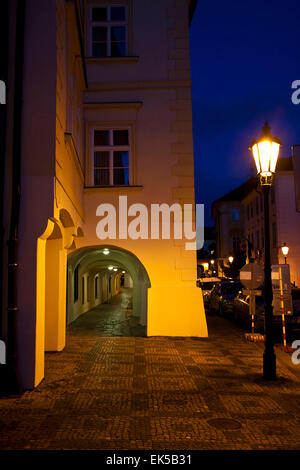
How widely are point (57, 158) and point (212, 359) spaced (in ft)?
18.9

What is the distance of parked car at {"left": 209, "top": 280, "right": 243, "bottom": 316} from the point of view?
20281 millimetres

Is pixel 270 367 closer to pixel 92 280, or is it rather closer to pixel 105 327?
pixel 105 327

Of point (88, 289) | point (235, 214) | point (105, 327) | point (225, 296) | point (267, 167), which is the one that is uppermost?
point (235, 214)

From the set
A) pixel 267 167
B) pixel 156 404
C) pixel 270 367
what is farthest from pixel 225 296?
pixel 156 404

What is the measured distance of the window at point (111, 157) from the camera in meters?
14.0

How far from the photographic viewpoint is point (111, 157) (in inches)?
553

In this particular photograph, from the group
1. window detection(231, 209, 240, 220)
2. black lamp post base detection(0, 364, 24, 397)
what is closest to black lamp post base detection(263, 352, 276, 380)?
Result: black lamp post base detection(0, 364, 24, 397)

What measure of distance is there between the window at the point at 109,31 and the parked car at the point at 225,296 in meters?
11.8

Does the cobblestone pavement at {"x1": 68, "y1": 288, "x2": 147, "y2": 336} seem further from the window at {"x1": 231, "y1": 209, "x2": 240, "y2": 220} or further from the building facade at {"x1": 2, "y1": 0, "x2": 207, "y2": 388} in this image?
the window at {"x1": 231, "y1": 209, "x2": 240, "y2": 220}

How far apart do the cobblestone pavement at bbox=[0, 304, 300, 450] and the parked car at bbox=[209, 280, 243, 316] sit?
29.9 ft

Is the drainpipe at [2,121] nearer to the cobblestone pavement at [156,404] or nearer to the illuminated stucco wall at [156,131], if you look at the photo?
the cobblestone pavement at [156,404]

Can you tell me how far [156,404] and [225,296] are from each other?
587 inches

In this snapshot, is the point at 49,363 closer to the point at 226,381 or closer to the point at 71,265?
the point at 226,381

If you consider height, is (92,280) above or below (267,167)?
below
